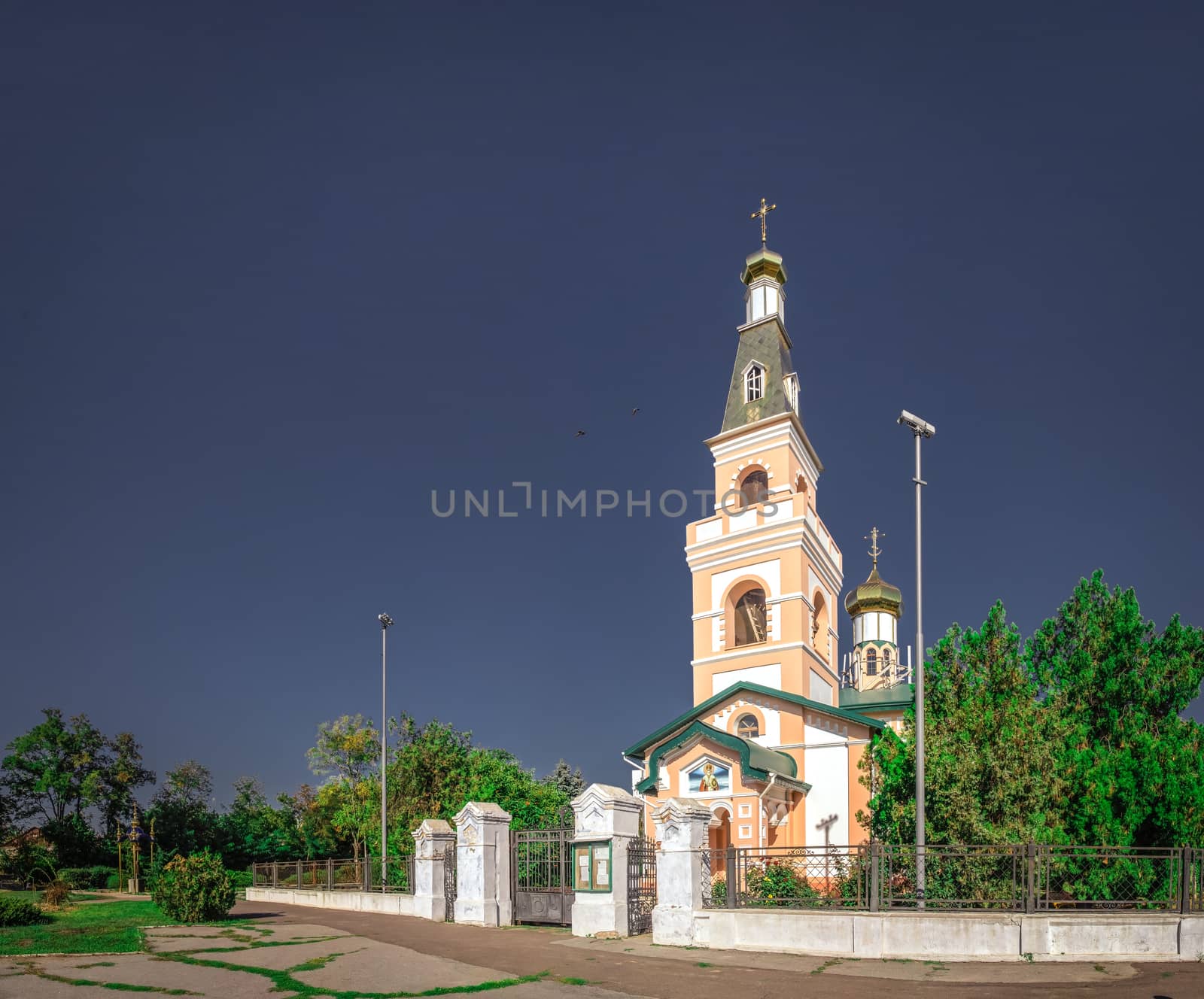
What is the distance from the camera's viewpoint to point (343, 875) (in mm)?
27688

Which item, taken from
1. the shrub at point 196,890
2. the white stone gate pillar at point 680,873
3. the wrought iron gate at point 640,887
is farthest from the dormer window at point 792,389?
the shrub at point 196,890

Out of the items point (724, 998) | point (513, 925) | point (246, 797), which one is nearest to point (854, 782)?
point (513, 925)

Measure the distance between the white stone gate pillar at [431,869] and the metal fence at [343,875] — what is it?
1229 millimetres

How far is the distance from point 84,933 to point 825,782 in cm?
1924

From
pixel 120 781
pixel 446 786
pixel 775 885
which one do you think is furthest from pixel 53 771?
pixel 775 885

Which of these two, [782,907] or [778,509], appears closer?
[782,907]

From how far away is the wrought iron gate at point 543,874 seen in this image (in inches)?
731

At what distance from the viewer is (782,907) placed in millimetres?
14680

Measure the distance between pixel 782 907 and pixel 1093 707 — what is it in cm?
936

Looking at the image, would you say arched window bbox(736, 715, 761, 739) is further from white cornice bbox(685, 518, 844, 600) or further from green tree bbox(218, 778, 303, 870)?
green tree bbox(218, 778, 303, 870)

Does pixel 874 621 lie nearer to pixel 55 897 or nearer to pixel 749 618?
pixel 749 618

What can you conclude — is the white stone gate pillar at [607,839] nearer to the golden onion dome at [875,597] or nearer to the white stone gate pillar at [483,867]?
the white stone gate pillar at [483,867]

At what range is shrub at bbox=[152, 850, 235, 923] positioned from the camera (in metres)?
19.5

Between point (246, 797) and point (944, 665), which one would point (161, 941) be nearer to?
point (944, 665)
